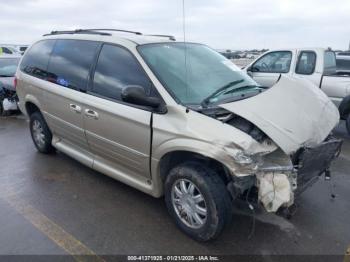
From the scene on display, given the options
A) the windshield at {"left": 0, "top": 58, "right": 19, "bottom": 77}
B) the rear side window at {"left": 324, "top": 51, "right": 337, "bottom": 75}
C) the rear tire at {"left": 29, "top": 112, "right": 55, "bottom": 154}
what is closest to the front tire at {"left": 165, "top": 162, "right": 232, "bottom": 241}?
the rear tire at {"left": 29, "top": 112, "right": 55, "bottom": 154}

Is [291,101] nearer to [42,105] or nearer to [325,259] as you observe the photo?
[325,259]

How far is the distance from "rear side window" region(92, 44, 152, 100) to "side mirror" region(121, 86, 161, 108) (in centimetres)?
20

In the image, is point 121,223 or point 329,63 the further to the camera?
point 329,63

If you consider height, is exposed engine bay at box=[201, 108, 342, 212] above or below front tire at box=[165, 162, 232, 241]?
above

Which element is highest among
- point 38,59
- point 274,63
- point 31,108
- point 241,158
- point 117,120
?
point 38,59

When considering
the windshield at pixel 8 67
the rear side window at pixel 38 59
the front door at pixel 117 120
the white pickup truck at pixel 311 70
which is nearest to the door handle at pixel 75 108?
the front door at pixel 117 120

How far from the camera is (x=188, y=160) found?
3.13 metres

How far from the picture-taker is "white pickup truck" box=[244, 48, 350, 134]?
22.2 ft

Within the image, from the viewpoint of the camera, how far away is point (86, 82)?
391 cm

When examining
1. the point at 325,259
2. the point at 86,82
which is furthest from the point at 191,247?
the point at 86,82

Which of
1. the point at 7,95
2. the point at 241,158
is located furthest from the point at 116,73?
the point at 7,95

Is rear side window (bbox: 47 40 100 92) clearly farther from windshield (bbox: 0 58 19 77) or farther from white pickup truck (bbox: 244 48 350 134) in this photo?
windshield (bbox: 0 58 19 77)

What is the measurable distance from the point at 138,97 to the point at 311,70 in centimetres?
558

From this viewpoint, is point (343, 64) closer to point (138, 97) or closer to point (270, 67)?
point (270, 67)
